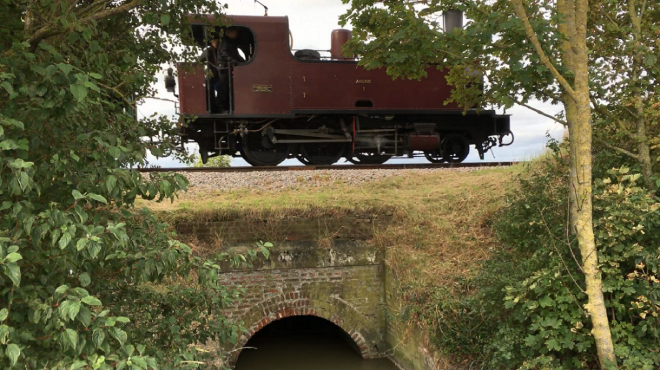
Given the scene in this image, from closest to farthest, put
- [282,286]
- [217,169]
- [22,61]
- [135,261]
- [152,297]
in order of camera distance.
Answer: [22,61] → [135,261] → [152,297] → [282,286] → [217,169]

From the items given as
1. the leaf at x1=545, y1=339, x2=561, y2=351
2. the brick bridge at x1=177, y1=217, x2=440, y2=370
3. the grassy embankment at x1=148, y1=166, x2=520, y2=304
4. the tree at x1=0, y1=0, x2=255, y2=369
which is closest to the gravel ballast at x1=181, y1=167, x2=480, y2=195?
the grassy embankment at x1=148, y1=166, x2=520, y2=304

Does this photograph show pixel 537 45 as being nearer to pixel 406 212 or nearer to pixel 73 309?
pixel 73 309

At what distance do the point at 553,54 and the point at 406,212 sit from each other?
3.80 metres

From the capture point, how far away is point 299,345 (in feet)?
30.0

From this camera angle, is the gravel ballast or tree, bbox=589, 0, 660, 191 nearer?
tree, bbox=589, 0, 660, 191

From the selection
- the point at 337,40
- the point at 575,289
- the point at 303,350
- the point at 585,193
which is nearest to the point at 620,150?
the point at 585,193

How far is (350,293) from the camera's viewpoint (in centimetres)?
749

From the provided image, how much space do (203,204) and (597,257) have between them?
17.9 feet

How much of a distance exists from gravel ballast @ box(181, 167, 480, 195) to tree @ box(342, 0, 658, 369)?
3487mm

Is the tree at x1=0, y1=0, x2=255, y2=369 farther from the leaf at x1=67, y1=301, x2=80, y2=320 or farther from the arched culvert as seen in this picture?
the arched culvert

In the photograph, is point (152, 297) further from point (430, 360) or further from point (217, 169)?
point (217, 169)

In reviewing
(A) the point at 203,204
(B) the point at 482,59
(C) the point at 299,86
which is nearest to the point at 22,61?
(B) the point at 482,59

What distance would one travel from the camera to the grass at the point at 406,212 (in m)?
6.82

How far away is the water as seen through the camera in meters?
7.88
